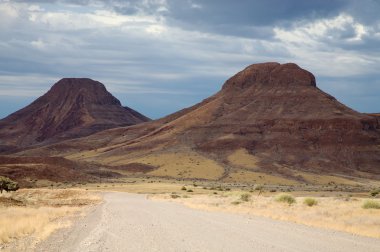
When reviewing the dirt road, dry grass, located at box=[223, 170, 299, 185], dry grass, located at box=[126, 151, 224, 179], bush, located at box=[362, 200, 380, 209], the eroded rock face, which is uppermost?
the eroded rock face

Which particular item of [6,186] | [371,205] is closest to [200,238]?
[371,205]

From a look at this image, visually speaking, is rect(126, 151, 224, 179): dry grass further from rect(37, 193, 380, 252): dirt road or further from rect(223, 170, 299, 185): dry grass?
rect(37, 193, 380, 252): dirt road

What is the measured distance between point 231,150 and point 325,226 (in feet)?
384

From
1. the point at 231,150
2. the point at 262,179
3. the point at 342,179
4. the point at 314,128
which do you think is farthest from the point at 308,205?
the point at 314,128

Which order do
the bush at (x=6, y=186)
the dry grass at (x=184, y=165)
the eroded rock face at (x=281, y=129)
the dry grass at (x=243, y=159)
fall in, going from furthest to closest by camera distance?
the eroded rock face at (x=281, y=129) < the dry grass at (x=243, y=159) < the dry grass at (x=184, y=165) < the bush at (x=6, y=186)

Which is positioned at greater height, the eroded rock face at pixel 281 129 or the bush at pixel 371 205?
the eroded rock face at pixel 281 129

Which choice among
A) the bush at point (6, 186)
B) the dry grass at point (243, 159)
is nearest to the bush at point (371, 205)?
the bush at point (6, 186)

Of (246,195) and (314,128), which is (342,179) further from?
(246,195)

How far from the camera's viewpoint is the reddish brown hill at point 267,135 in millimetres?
131375

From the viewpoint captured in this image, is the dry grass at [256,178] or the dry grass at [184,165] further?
the dry grass at [184,165]

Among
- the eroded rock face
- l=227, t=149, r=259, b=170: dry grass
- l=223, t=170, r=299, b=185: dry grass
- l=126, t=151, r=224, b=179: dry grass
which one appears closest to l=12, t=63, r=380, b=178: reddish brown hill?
the eroded rock face

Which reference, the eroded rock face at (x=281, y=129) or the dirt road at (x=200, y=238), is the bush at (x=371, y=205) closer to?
the dirt road at (x=200, y=238)

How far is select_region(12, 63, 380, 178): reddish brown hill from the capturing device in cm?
13138

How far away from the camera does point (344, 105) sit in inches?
6442
